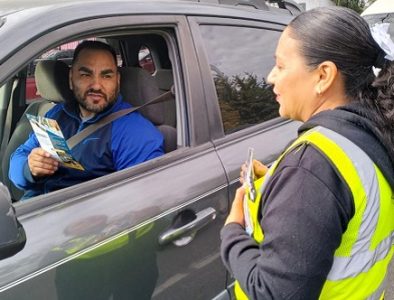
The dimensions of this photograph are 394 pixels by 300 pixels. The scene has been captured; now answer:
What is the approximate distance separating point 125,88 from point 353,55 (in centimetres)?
156

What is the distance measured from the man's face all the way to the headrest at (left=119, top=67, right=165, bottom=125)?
0.16 meters

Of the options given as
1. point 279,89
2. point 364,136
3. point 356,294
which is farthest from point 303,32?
point 356,294

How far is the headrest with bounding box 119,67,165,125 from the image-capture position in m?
2.43

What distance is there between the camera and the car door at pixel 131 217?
1364 millimetres

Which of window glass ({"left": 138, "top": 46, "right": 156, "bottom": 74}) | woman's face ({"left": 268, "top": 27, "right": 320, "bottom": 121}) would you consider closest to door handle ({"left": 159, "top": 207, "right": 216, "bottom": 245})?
woman's face ({"left": 268, "top": 27, "right": 320, "bottom": 121})

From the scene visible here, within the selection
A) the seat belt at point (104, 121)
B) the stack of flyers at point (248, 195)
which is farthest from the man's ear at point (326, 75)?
the seat belt at point (104, 121)

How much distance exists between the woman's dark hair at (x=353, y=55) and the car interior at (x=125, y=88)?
3.48 feet

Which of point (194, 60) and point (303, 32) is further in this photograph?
point (194, 60)

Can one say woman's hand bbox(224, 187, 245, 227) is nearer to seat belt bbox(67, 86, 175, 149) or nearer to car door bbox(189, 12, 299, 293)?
car door bbox(189, 12, 299, 293)

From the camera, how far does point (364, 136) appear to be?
3.78 ft

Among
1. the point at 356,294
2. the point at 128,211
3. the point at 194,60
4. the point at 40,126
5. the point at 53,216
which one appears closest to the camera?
the point at 356,294

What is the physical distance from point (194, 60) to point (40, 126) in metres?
0.70

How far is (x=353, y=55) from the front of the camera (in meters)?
1.17

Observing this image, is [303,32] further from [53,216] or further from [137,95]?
[137,95]
